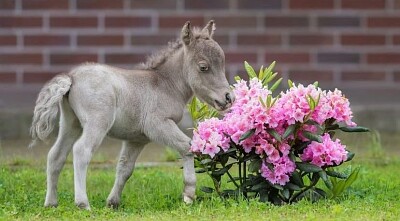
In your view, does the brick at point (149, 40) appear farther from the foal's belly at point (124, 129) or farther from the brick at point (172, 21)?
the foal's belly at point (124, 129)

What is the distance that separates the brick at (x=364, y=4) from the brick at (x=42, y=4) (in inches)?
127

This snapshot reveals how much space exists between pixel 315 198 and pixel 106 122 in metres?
1.67

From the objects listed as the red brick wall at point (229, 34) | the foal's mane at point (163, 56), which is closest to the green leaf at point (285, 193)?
the foal's mane at point (163, 56)

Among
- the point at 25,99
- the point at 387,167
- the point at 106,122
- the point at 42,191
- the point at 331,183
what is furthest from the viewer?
the point at 25,99

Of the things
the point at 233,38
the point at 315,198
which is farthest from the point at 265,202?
the point at 233,38

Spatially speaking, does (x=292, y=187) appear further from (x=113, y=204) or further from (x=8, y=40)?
(x=8, y=40)

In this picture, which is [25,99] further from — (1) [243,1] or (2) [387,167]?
(2) [387,167]

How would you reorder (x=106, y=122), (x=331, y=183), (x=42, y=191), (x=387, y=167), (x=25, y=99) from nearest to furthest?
(x=106, y=122), (x=331, y=183), (x=42, y=191), (x=387, y=167), (x=25, y=99)

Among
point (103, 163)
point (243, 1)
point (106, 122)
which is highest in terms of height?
point (243, 1)

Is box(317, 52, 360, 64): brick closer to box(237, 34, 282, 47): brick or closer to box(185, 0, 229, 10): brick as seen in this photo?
box(237, 34, 282, 47): brick

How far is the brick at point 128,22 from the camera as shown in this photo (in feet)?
42.4

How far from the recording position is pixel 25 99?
508 inches

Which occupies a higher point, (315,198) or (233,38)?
(233,38)

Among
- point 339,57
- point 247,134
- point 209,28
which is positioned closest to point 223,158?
point 247,134
